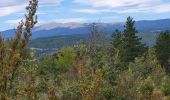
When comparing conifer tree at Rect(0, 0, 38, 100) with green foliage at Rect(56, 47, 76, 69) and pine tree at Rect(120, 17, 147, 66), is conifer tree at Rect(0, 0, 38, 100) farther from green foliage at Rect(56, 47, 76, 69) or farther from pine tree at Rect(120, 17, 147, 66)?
pine tree at Rect(120, 17, 147, 66)

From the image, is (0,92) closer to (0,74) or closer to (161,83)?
(0,74)

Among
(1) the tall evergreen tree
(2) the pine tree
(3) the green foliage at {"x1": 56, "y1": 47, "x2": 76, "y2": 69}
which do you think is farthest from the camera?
(2) the pine tree

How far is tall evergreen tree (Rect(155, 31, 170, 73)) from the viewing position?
211 feet

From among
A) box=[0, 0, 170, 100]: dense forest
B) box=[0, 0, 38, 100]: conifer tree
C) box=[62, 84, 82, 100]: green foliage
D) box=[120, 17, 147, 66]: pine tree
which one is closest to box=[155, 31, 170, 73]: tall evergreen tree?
box=[0, 0, 170, 100]: dense forest

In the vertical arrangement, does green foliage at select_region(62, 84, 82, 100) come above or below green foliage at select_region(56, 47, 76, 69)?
above

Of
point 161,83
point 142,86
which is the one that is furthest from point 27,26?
point 161,83

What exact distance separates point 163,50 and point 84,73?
58.5 m

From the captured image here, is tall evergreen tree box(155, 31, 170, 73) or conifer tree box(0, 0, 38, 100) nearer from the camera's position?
conifer tree box(0, 0, 38, 100)

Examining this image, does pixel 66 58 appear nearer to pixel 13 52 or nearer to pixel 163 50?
pixel 163 50

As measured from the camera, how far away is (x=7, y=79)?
5.63 meters

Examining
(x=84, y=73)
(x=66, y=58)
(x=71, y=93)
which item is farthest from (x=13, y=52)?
(x=66, y=58)

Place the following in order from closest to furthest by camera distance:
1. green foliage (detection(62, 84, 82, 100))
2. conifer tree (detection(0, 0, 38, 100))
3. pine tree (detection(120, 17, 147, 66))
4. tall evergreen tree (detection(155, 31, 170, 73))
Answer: conifer tree (detection(0, 0, 38, 100))
green foliage (detection(62, 84, 82, 100))
tall evergreen tree (detection(155, 31, 170, 73))
pine tree (detection(120, 17, 147, 66))

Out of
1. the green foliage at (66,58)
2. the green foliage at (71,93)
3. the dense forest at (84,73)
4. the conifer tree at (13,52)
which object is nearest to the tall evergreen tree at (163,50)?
the dense forest at (84,73)

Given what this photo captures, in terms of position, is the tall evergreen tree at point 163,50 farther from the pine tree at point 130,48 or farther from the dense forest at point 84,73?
the pine tree at point 130,48
